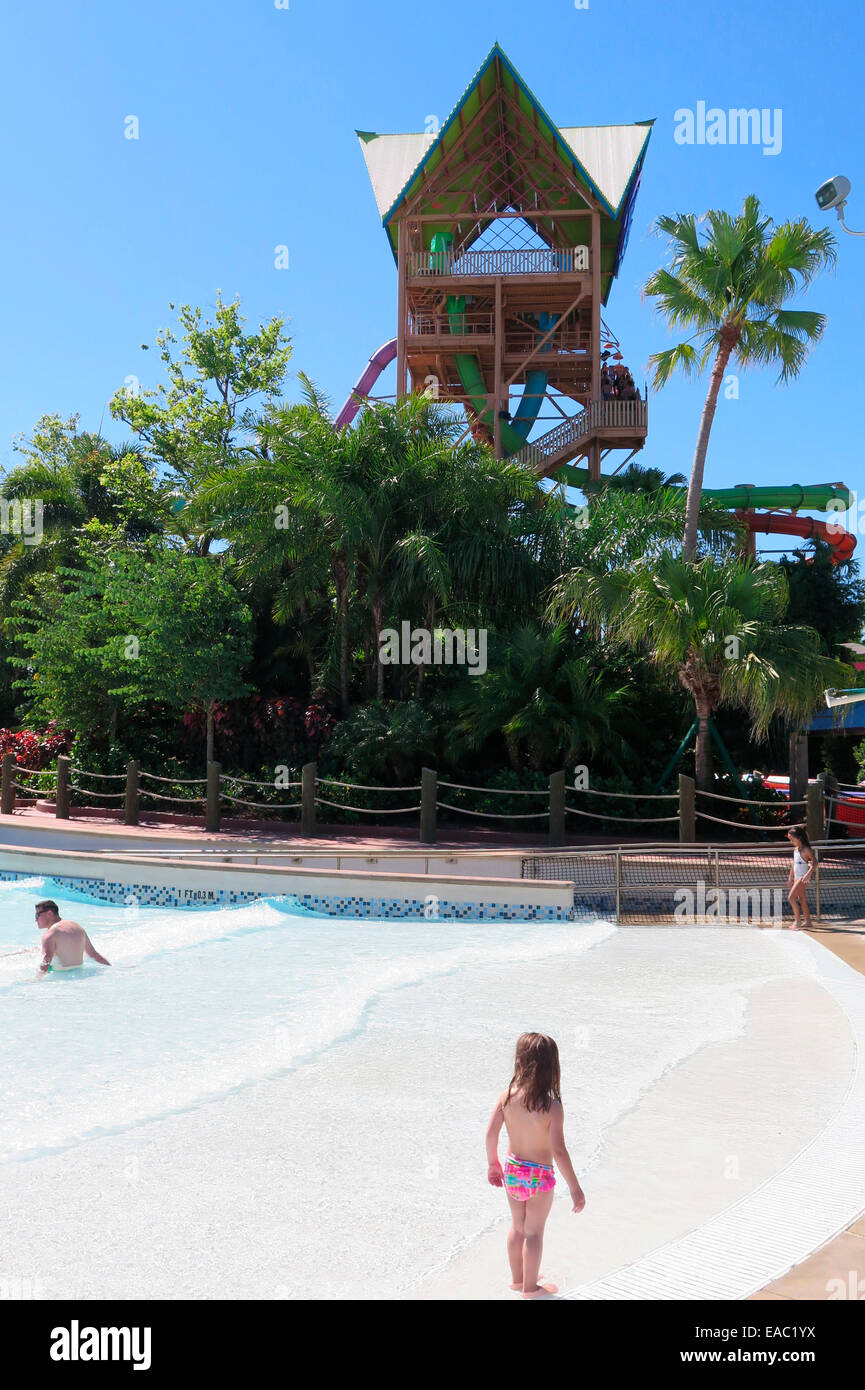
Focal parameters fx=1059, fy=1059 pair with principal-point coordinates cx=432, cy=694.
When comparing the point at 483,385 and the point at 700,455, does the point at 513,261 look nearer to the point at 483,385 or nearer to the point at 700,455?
the point at 483,385

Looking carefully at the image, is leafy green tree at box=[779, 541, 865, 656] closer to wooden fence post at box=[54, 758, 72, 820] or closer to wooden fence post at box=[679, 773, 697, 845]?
wooden fence post at box=[679, 773, 697, 845]

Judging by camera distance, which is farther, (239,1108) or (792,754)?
(792,754)

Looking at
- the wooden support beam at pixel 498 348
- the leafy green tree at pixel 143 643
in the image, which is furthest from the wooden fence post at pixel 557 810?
the wooden support beam at pixel 498 348

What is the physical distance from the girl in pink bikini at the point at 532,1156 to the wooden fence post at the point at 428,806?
36.8 ft

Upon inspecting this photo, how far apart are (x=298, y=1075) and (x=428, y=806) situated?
8.31 m

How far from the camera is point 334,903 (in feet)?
40.4

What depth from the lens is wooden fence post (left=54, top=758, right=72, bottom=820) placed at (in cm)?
1866

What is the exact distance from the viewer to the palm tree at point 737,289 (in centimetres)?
1500

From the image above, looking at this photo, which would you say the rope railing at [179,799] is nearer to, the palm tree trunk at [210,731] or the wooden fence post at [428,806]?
the palm tree trunk at [210,731]

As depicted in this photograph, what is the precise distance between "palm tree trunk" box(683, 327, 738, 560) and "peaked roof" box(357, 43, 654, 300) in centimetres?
1248
